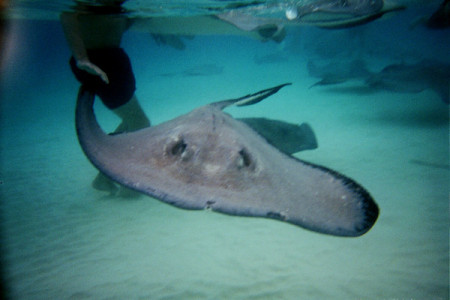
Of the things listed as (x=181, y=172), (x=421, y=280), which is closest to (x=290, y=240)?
(x=421, y=280)

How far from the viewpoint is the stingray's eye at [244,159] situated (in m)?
2.26

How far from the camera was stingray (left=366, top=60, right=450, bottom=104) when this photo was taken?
912 centimetres

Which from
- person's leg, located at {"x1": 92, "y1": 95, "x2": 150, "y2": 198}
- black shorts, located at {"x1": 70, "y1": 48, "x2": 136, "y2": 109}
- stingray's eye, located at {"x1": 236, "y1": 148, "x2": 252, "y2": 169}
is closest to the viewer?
stingray's eye, located at {"x1": 236, "y1": 148, "x2": 252, "y2": 169}

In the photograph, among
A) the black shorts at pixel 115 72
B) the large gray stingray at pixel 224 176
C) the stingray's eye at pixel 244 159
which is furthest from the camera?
the black shorts at pixel 115 72

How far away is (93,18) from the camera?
5.54 metres

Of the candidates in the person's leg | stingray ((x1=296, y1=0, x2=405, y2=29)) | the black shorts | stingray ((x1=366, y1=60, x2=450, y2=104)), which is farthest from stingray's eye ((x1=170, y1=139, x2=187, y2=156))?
stingray ((x1=366, y1=60, x2=450, y2=104))

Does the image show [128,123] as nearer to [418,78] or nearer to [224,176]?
[224,176]

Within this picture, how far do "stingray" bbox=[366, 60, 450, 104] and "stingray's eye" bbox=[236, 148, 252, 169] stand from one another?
10391mm

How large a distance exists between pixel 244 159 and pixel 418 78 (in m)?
10.9

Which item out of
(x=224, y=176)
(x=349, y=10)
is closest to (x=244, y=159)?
(x=224, y=176)

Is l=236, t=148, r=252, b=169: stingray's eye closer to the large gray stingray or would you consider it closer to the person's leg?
the large gray stingray

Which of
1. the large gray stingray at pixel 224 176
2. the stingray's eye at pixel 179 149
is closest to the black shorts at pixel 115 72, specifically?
the large gray stingray at pixel 224 176

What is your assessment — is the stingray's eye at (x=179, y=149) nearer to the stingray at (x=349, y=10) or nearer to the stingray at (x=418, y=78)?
the stingray at (x=349, y=10)

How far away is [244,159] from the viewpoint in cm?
233
